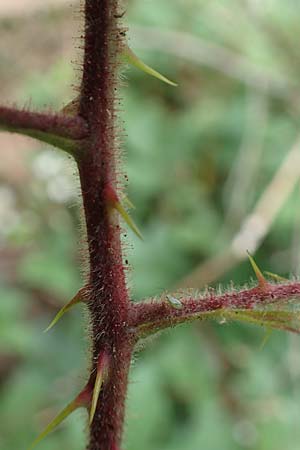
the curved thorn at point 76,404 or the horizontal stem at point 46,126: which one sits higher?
the horizontal stem at point 46,126

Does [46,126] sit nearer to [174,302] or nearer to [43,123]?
[43,123]

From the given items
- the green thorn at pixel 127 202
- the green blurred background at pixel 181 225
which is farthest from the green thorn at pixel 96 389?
the green blurred background at pixel 181 225

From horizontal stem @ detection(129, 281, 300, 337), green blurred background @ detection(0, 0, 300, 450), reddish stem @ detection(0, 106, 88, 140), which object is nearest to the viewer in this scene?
reddish stem @ detection(0, 106, 88, 140)

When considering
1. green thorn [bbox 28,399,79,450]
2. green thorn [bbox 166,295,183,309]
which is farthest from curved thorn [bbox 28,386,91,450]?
green thorn [bbox 166,295,183,309]

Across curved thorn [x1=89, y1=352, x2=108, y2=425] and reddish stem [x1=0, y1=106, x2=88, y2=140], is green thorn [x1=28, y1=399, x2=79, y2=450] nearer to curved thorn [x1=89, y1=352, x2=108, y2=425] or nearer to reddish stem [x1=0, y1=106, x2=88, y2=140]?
curved thorn [x1=89, y1=352, x2=108, y2=425]

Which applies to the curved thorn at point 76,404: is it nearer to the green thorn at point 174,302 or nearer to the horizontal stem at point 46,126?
the green thorn at point 174,302

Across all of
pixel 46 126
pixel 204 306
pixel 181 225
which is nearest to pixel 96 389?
pixel 204 306
